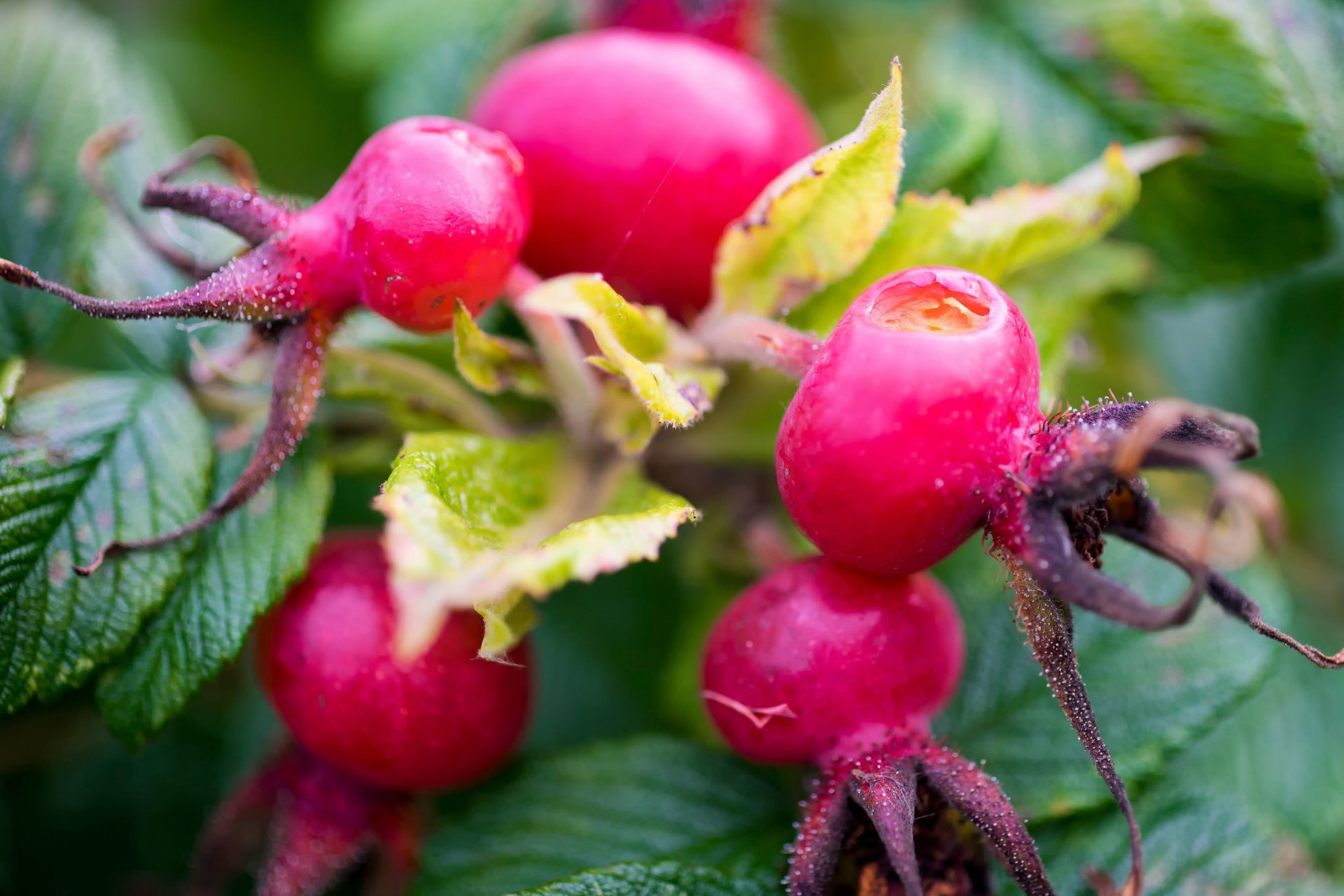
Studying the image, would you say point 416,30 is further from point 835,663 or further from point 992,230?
point 835,663

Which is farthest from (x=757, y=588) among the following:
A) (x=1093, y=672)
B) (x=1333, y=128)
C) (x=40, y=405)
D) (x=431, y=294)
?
(x=1333, y=128)

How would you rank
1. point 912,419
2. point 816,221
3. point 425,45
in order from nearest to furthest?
point 912,419
point 816,221
point 425,45

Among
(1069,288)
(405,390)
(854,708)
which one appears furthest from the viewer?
(1069,288)

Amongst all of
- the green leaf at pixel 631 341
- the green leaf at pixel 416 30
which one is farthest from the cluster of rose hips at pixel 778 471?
the green leaf at pixel 416 30

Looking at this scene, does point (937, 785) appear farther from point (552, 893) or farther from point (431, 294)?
point (431, 294)

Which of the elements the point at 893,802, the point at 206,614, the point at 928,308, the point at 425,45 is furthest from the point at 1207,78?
the point at 206,614

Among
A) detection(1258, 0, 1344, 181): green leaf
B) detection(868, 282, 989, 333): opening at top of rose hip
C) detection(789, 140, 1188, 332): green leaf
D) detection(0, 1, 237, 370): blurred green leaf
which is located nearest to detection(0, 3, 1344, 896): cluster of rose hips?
detection(868, 282, 989, 333): opening at top of rose hip
